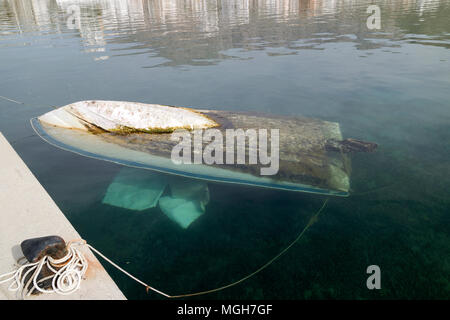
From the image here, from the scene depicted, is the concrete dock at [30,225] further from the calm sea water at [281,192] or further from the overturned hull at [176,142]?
the overturned hull at [176,142]

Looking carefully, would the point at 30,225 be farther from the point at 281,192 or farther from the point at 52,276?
the point at 281,192

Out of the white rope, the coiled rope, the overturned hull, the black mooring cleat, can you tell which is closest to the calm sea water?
the overturned hull

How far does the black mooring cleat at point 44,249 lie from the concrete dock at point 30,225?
38 centimetres

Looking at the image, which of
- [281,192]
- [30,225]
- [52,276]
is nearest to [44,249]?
[52,276]

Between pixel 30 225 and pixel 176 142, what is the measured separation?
141 inches

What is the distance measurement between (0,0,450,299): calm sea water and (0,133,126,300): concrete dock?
0.35 m

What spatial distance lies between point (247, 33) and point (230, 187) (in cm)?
2245

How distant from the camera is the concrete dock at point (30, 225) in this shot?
3406 millimetres

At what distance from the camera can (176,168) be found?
6.15 metres

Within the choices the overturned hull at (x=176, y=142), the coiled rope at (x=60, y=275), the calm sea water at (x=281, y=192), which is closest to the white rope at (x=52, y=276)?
the coiled rope at (x=60, y=275)

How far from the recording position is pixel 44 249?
3.42 meters
